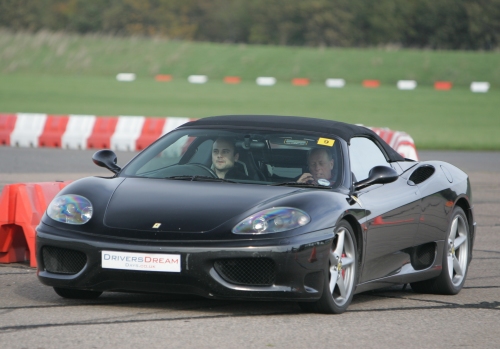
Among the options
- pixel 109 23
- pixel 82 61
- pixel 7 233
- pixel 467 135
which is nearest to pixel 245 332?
pixel 7 233

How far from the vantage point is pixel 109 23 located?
106 meters

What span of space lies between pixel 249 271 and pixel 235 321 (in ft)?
1.00

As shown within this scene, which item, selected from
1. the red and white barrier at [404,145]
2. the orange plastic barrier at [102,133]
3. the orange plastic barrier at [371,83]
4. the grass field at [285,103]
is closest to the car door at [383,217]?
the red and white barrier at [404,145]

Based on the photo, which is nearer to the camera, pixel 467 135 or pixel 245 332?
pixel 245 332

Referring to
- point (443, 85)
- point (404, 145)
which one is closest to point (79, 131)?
point (404, 145)

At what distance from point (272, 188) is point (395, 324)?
1.16m

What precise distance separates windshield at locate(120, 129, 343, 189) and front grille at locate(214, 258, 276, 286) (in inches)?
34.5

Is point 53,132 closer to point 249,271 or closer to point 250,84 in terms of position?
point 249,271

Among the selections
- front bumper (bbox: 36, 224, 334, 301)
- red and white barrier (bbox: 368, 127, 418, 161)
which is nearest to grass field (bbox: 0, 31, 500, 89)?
red and white barrier (bbox: 368, 127, 418, 161)

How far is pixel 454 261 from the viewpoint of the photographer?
8211 mm

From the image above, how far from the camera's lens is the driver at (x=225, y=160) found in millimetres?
7371

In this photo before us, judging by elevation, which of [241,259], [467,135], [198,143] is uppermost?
[198,143]

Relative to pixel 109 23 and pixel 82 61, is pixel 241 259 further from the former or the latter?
pixel 109 23

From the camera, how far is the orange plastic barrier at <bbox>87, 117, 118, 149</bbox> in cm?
2173
